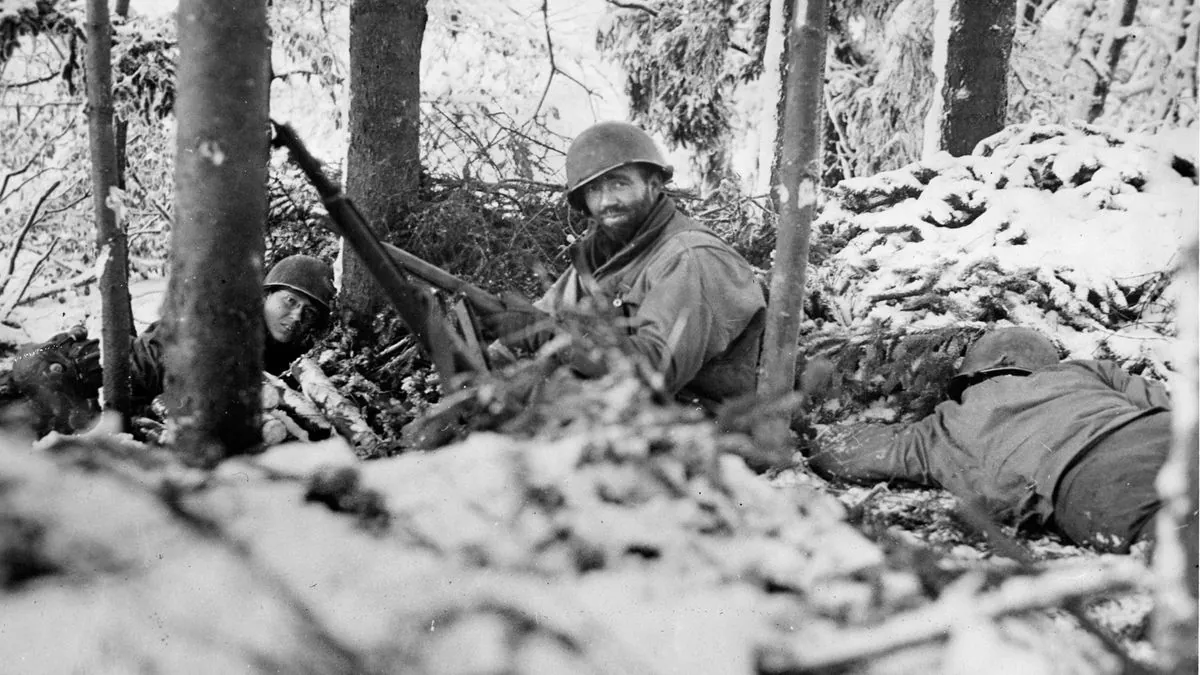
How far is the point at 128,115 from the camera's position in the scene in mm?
6609

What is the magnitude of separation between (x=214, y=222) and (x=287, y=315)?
2.59 meters

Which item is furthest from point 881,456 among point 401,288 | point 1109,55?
point 1109,55

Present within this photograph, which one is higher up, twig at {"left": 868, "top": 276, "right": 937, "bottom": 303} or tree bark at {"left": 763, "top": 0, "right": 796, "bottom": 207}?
tree bark at {"left": 763, "top": 0, "right": 796, "bottom": 207}

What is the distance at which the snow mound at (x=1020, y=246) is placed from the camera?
470cm

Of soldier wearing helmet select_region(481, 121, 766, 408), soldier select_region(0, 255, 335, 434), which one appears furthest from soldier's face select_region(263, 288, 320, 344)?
soldier wearing helmet select_region(481, 121, 766, 408)

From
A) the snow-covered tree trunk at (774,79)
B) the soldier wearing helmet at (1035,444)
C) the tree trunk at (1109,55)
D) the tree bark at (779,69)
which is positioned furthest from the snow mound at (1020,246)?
the tree trunk at (1109,55)

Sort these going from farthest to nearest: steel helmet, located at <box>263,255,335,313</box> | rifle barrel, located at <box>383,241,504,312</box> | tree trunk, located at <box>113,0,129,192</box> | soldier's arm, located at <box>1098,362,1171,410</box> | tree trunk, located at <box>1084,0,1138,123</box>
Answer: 1. tree trunk, located at <box>1084,0,1138,123</box>
2. tree trunk, located at <box>113,0,129,192</box>
3. steel helmet, located at <box>263,255,335,313</box>
4. soldier's arm, located at <box>1098,362,1171,410</box>
5. rifle barrel, located at <box>383,241,504,312</box>

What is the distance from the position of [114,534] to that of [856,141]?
461 inches

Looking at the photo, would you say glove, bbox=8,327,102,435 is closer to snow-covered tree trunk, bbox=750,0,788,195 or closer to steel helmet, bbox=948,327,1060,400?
steel helmet, bbox=948,327,1060,400

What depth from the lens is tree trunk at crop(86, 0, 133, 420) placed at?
104 inches

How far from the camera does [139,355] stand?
378cm

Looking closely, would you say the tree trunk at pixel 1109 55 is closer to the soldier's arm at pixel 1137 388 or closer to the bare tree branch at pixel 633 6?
the bare tree branch at pixel 633 6

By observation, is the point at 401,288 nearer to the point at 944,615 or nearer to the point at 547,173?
the point at 944,615

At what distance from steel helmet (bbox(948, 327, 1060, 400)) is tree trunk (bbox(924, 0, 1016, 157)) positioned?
381 centimetres
